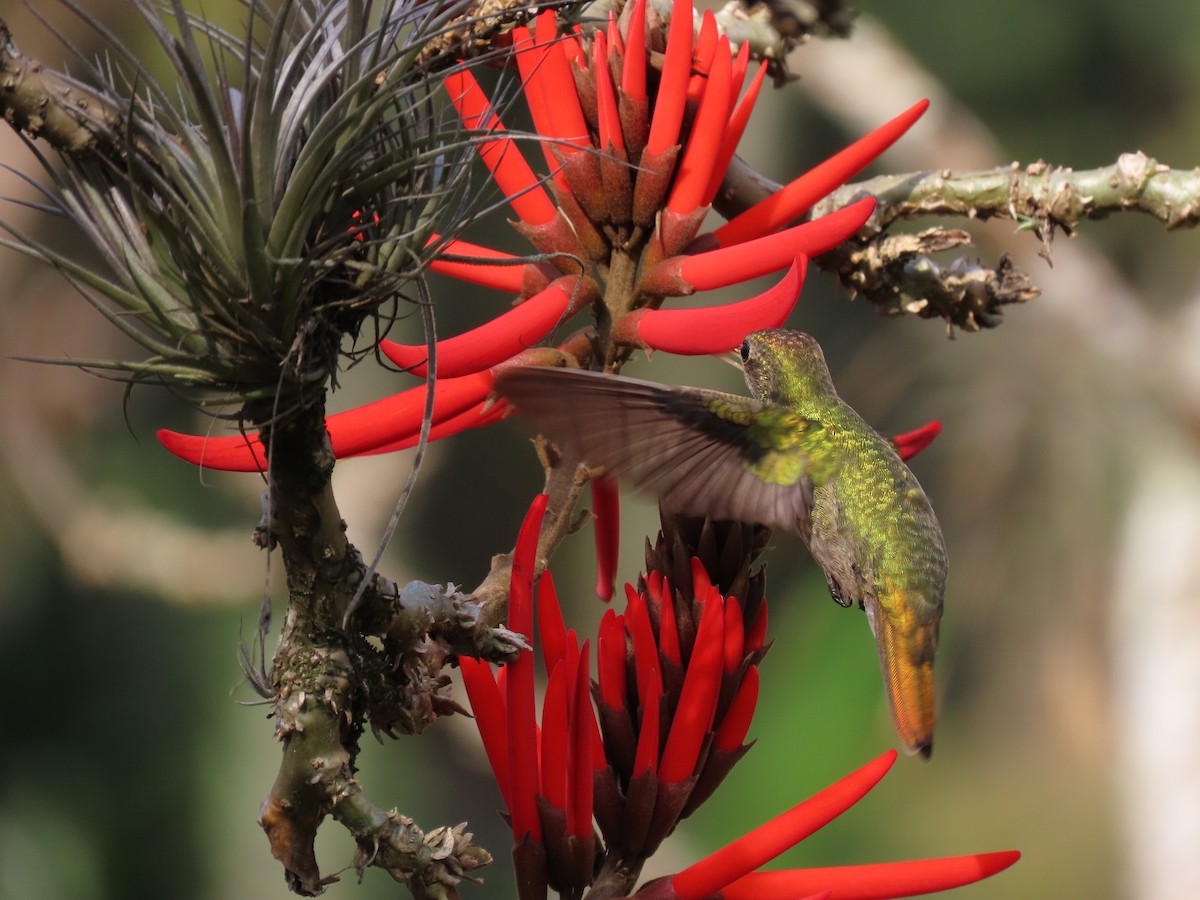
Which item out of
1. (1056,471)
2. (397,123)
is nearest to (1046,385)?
(1056,471)

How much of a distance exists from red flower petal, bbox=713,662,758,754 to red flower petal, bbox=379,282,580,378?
0.20 m

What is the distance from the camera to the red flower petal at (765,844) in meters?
0.57

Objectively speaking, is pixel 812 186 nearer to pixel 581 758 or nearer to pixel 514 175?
pixel 514 175

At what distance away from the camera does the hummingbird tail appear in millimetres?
765

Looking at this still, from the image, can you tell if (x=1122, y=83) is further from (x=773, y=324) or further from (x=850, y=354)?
(x=773, y=324)

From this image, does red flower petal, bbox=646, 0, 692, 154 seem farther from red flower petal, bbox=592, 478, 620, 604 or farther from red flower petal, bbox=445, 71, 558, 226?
red flower petal, bbox=592, 478, 620, 604

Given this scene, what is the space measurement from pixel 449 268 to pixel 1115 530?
310cm

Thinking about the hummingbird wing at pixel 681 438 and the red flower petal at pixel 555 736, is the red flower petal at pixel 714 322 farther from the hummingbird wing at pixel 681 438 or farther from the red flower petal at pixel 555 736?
the red flower petal at pixel 555 736

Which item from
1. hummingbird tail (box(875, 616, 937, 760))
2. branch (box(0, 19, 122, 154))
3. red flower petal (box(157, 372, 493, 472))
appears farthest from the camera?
hummingbird tail (box(875, 616, 937, 760))

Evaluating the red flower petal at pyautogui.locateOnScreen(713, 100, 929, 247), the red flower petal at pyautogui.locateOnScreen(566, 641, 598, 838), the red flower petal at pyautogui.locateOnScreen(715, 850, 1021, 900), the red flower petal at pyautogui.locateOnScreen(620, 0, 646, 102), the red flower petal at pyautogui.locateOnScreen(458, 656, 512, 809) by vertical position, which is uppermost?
the red flower petal at pyautogui.locateOnScreen(620, 0, 646, 102)

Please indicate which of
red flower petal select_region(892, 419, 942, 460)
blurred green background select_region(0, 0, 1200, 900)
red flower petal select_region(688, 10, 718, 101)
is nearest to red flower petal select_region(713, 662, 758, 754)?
red flower petal select_region(892, 419, 942, 460)

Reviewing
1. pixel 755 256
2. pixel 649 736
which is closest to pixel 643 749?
pixel 649 736

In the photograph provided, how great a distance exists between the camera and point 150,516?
8.53 ft

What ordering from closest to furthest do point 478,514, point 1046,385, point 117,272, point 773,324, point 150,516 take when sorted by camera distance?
point 117,272 < point 773,324 < point 150,516 < point 478,514 < point 1046,385
